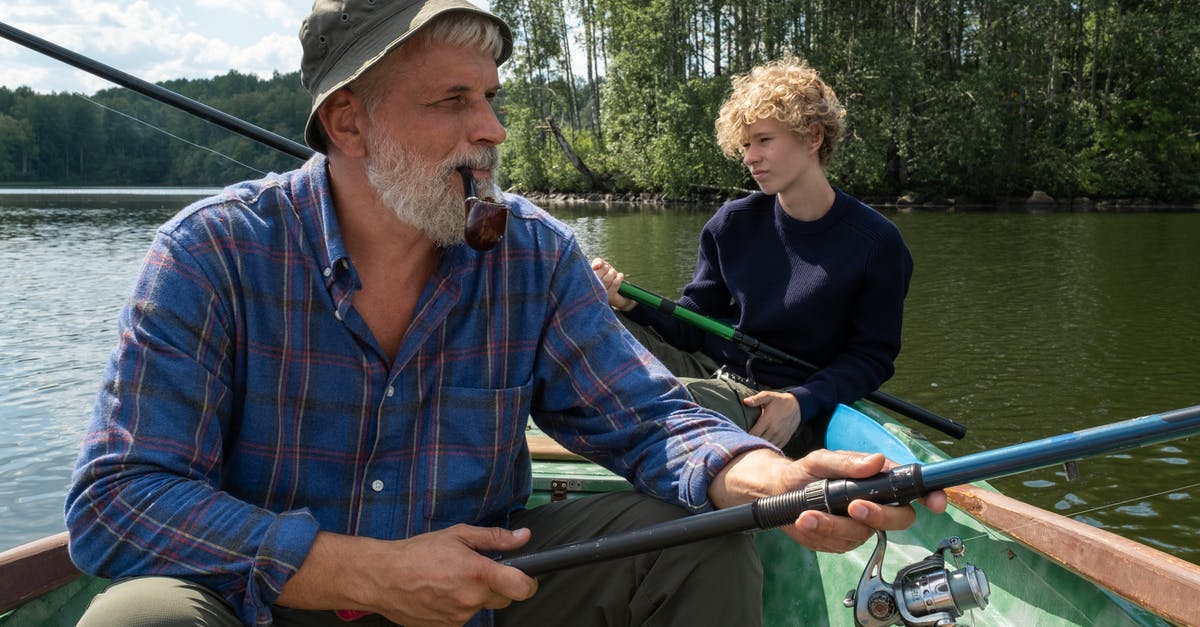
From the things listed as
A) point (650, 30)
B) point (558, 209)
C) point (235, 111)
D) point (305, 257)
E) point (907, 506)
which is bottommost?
point (558, 209)

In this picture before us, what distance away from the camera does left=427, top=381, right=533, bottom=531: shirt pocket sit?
5.90 feet

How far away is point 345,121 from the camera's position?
1.91 meters

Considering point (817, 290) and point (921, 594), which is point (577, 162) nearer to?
point (817, 290)

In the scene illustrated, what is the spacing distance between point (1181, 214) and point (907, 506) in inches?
1036

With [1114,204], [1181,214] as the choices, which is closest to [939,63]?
[1114,204]

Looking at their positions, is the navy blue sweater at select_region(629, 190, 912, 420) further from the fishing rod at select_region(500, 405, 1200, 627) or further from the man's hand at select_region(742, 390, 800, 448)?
the fishing rod at select_region(500, 405, 1200, 627)

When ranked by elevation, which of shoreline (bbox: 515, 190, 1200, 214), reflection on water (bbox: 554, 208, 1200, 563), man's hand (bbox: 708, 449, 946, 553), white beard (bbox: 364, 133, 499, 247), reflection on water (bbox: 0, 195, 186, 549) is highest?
white beard (bbox: 364, 133, 499, 247)

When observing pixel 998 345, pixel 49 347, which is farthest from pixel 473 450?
pixel 49 347

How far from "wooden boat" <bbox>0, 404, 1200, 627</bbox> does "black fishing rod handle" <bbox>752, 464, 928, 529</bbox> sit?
357mm

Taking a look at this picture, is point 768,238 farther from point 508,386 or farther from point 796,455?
point 508,386

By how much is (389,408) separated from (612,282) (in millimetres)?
2159

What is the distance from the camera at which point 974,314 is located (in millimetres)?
10867

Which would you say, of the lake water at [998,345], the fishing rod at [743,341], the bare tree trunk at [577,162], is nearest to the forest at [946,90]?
the bare tree trunk at [577,162]

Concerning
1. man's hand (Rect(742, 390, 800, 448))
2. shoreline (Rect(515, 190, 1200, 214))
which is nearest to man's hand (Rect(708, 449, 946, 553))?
man's hand (Rect(742, 390, 800, 448))
